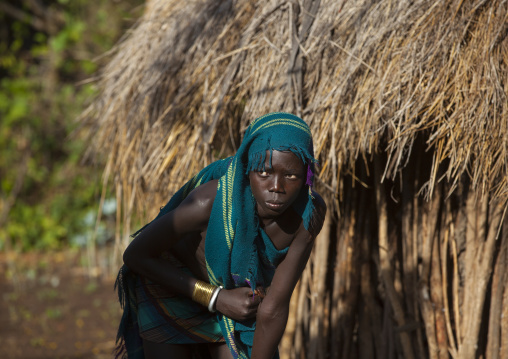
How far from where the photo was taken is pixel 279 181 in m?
2.20

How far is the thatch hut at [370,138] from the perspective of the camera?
3068 millimetres

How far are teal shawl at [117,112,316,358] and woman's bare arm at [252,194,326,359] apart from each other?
7 centimetres

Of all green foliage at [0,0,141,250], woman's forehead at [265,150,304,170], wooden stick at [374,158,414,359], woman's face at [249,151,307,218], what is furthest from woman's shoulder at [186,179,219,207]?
green foliage at [0,0,141,250]

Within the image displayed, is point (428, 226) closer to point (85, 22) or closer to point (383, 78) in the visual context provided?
point (383, 78)

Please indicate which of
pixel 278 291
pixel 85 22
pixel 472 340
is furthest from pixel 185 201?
pixel 85 22

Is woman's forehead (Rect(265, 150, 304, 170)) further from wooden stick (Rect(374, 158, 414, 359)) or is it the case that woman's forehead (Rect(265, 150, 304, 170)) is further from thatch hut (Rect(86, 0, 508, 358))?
wooden stick (Rect(374, 158, 414, 359))

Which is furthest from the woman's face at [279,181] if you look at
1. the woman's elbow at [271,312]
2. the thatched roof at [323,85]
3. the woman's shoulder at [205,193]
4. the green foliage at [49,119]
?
the green foliage at [49,119]

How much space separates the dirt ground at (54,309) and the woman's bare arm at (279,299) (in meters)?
3.70

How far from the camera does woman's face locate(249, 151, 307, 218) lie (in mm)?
2176

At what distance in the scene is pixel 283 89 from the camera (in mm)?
3467

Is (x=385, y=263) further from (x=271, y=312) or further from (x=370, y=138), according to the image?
(x=271, y=312)

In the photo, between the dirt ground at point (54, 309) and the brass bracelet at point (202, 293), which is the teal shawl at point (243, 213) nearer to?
the brass bracelet at point (202, 293)

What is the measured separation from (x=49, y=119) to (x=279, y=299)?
24.8 feet

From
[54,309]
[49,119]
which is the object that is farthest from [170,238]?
[49,119]
